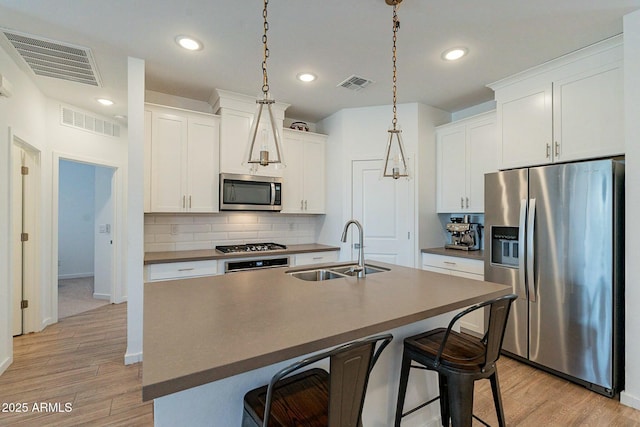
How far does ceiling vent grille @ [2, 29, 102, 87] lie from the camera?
7.77 feet

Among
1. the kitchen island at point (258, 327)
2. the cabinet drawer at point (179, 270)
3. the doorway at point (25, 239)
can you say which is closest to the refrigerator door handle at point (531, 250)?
the kitchen island at point (258, 327)

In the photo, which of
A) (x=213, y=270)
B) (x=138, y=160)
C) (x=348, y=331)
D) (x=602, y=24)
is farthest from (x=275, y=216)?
(x=602, y=24)

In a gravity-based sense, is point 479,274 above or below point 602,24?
below

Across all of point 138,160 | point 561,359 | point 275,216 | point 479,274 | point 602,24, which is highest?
Answer: point 602,24

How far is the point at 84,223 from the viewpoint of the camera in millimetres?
6242

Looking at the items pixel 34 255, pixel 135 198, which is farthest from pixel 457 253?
pixel 34 255

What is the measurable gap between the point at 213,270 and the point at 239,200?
0.83 m

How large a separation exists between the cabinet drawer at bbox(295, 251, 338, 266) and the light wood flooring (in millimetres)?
1861

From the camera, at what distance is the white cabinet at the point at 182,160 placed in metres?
3.07

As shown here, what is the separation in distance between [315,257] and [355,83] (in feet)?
6.70

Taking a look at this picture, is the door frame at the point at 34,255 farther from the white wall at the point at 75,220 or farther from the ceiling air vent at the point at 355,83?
the ceiling air vent at the point at 355,83

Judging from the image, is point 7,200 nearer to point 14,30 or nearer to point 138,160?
point 138,160

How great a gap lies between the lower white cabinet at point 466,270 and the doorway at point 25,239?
4517 millimetres

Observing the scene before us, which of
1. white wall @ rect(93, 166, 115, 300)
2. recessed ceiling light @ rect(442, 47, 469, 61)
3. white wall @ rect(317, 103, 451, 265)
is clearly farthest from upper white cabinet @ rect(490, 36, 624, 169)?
white wall @ rect(93, 166, 115, 300)
